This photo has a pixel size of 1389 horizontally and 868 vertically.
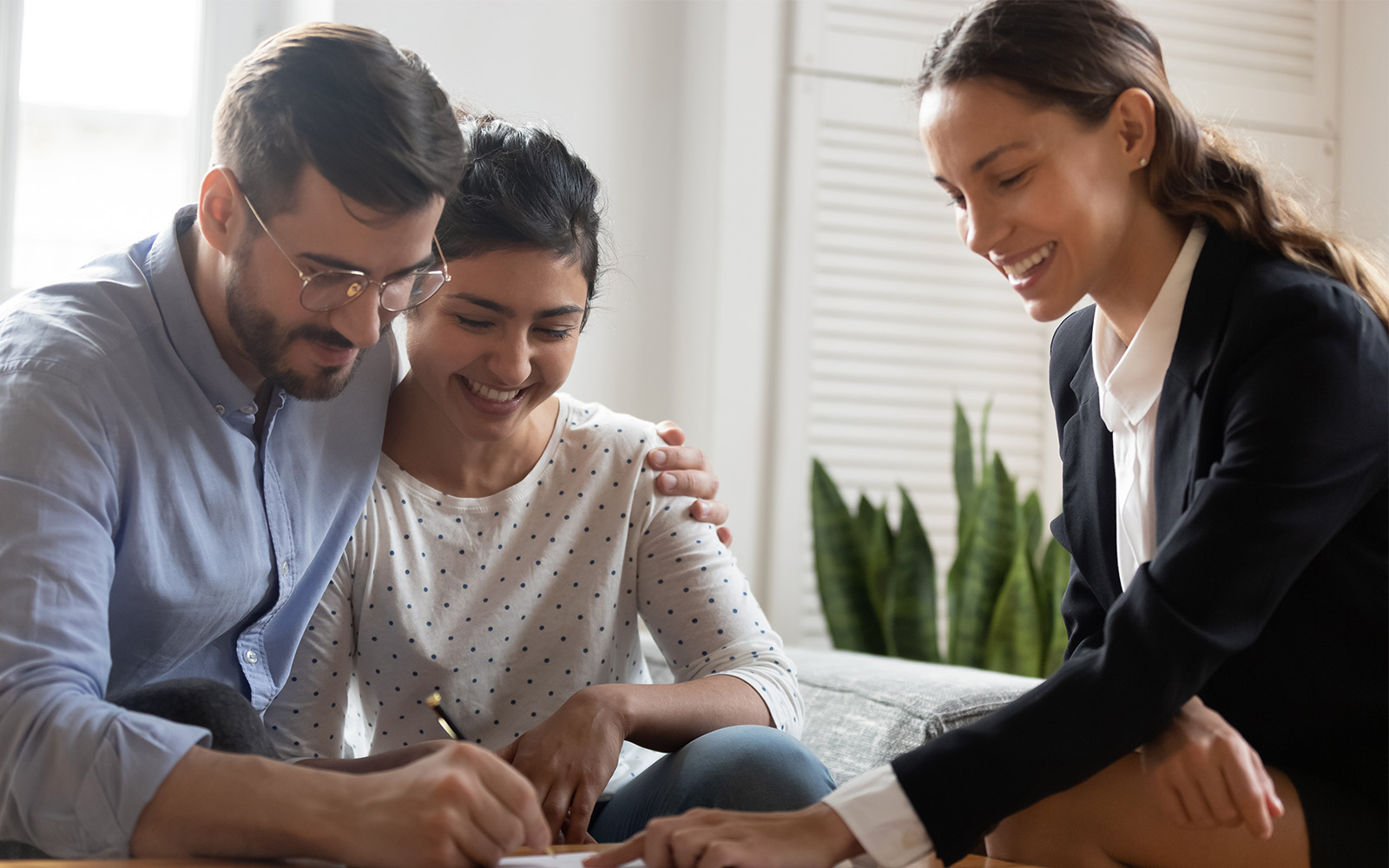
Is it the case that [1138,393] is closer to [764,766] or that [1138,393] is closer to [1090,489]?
[1090,489]

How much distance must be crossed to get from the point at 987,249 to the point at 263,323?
27.6 inches

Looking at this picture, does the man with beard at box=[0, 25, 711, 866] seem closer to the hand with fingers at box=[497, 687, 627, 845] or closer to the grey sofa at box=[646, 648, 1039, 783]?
the hand with fingers at box=[497, 687, 627, 845]

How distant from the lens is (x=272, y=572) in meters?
1.23

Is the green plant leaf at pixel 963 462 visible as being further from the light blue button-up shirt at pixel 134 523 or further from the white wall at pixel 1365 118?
the light blue button-up shirt at pixel 134 523

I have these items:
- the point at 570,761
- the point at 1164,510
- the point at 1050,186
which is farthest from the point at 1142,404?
the point at 570,761

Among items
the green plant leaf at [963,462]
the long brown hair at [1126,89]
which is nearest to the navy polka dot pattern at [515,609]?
the long brown hair at [1126,89]

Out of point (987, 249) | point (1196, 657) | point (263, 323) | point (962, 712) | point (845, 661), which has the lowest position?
point (845, 661)

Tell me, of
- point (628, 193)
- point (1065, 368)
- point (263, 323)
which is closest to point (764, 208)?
point (628, 193)

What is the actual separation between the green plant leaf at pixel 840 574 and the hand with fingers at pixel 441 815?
1.62 m

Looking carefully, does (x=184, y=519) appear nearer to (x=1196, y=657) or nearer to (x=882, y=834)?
(x=882, y=834)

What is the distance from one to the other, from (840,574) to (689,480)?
39.6 inches

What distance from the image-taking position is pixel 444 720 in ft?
4.24

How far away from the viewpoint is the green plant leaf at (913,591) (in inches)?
90.9

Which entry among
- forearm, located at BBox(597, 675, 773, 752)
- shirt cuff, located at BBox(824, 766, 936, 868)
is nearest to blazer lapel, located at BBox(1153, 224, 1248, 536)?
shirt cuff, located at BBox(824, 766, 936, 868)
